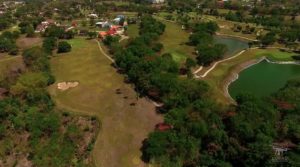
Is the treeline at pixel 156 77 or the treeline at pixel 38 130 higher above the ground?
the treeline at pixel 156 77

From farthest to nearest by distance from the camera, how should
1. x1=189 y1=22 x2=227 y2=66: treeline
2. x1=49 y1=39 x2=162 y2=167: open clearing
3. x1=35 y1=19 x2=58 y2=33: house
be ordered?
x1=35 y1=19 x2=58 y2=33: house
x1=189 y1=22 x2=227 y2=66: treeline
x1=49 y1=39 x2=162 y2=167: open clearing

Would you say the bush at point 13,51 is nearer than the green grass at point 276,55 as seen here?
No

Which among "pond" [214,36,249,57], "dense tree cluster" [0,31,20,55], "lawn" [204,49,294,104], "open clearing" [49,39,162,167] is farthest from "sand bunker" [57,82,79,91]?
"pond" [214,36,249,57]

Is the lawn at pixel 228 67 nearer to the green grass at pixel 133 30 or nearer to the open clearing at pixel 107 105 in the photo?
the open clearing at pixel 107 105

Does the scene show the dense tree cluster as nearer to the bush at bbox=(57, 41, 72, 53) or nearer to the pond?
the bush at bbox=(57, 41, 72, 53)

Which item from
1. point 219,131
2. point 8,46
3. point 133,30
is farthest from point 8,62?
point 219,131

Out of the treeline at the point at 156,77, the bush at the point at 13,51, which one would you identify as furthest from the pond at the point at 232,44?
the bush at the point at 13,51

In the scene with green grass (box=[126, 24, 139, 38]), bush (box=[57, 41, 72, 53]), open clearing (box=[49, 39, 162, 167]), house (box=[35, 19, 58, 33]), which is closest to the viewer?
open clearing (box=[49, 39, 162, 167])
